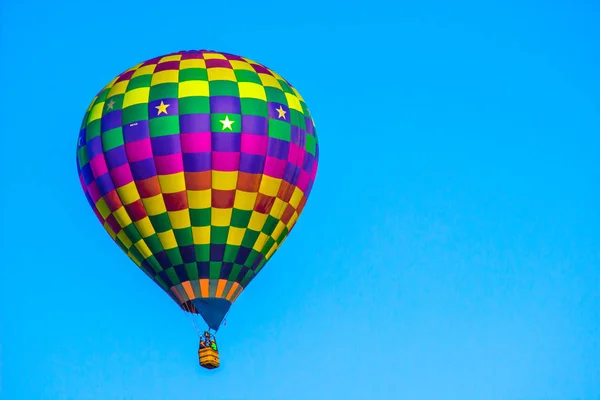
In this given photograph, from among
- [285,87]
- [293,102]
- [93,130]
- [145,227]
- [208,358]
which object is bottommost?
[208,358]

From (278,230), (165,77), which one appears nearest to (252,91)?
(165,77)

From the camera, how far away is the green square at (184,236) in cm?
3244

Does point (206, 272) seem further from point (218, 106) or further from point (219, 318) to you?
point (218, 106)

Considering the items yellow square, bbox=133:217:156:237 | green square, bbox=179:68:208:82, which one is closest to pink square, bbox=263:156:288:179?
green square, bbox=179:68:208:82

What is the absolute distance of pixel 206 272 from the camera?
106 ft

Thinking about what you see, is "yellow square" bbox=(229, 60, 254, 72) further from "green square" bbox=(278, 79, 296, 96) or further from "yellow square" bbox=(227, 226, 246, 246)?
"yellow square" bbox=(227, 226, 246, 246)

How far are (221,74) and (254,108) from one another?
43.7 inches

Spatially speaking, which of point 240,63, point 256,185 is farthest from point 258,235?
point 240,63

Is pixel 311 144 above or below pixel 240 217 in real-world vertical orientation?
above

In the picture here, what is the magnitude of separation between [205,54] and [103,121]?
2775mm

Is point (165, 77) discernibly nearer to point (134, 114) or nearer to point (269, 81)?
point (134, 114)

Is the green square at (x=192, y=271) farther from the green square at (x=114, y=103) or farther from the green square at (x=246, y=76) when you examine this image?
the green square at (x=246, y=76)

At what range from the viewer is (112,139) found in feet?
107

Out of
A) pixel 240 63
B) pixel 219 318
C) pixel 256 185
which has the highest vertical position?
pixel 240 63
